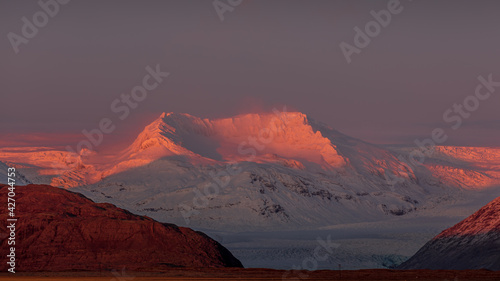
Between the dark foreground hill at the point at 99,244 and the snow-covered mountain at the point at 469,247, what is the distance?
37.7 m

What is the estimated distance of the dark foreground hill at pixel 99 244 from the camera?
134 m

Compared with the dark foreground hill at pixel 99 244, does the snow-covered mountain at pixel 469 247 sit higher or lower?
lower

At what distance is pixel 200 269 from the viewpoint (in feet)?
429

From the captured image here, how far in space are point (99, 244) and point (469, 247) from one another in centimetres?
6387

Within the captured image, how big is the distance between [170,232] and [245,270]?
58.4 ft

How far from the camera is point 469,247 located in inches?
5974

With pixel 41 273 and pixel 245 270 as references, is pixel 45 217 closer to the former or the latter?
pixel 41 273

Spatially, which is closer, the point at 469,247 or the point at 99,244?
the point at 99,244

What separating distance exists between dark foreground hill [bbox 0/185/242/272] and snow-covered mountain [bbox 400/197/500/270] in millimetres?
37710

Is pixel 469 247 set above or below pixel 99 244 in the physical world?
below

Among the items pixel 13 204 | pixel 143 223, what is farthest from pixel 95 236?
pixel 13 204

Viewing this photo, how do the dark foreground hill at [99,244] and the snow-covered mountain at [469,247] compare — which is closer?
the dark foreground hill at [99,244]

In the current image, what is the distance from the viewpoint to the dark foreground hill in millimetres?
133675

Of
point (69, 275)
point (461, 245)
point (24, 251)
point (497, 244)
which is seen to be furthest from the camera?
point (461, 245)
